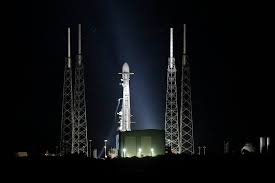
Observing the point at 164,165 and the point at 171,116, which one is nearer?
the point at 164,165

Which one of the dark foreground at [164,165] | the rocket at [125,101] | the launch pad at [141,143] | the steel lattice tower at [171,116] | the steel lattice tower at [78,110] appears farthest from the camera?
the rocket at [125,101]

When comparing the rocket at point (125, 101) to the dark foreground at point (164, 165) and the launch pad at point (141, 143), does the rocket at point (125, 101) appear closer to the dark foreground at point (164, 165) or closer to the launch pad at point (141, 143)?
the launch pad at point (141, 143)

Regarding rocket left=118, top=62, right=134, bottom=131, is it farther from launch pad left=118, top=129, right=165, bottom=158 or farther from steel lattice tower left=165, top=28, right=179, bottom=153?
launch pad left=118, top=129, right=165, bottom=158

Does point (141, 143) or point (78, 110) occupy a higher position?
point (78, 110)

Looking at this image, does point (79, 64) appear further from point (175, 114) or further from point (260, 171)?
point (260, 171)

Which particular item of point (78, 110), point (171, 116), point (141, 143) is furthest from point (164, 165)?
point (78, 110)

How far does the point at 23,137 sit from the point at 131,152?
17.1m

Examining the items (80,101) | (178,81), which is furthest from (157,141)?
(178,81)

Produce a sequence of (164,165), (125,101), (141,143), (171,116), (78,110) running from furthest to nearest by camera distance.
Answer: (125,101)
(78,110)
(171,116)
(141,143)
(164,165)

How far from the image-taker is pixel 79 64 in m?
30.6

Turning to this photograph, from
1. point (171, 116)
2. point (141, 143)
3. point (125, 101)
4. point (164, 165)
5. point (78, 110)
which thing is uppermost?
point (125, 101)

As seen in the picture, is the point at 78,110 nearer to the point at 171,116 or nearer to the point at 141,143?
the point at 171,116

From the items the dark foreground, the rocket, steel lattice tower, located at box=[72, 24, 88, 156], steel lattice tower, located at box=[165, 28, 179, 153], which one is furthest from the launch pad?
the dark foreground

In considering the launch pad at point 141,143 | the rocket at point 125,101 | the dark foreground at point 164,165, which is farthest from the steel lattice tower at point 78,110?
the dark foreground at point 164,165
